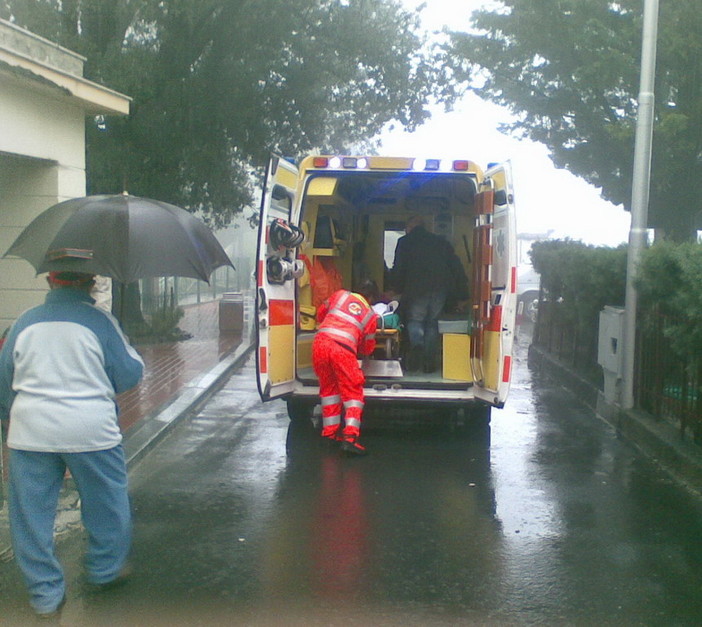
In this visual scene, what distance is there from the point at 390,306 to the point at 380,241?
3.12 m

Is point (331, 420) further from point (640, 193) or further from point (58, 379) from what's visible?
point (640, 193)

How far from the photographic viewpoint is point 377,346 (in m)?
8.61

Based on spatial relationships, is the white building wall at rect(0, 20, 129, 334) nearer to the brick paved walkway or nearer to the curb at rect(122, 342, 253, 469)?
the brick paved walkway

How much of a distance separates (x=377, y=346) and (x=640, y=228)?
9.34 ft

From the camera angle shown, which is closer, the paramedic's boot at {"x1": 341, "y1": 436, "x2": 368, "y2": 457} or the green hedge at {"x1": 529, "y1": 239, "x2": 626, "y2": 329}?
the paramedic's boot at {"x1": 341, "y1": 436, "x2": 368, "y2": 457}

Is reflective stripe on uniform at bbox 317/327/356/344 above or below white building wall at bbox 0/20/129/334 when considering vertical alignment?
below

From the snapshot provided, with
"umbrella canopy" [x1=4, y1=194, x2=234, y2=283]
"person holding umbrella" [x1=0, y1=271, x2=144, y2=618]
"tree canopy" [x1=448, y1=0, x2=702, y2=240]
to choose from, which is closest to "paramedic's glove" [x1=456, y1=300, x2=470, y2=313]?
"tree canopy" [x1=448, y1=0, x2=702, y2=240]

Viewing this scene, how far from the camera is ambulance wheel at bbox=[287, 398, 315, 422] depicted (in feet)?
27.3

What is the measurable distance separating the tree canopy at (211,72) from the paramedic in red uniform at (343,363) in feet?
21.2

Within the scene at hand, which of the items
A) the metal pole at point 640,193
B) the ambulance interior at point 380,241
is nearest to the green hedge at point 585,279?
the metal pole at point 640,193

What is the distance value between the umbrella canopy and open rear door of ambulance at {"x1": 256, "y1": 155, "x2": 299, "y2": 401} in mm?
2893

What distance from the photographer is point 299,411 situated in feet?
27.8

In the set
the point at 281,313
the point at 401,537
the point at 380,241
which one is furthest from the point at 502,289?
the point at 380,241

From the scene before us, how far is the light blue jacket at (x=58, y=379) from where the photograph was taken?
393 centimetres
